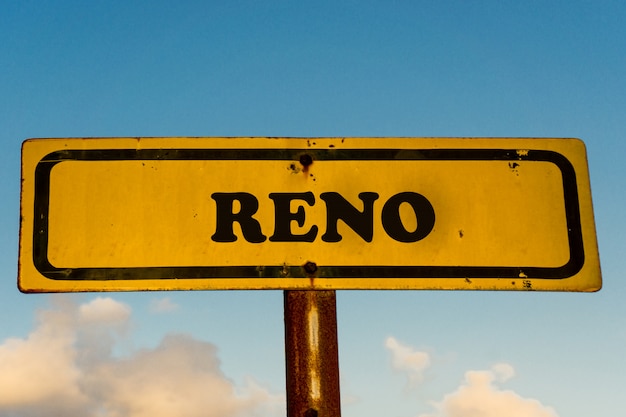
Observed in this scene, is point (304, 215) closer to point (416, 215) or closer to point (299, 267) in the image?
point (299, 267)

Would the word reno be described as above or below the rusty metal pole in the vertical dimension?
above

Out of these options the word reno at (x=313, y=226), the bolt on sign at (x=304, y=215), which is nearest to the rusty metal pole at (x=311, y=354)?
the bolt on sign at (x=304, y=215)

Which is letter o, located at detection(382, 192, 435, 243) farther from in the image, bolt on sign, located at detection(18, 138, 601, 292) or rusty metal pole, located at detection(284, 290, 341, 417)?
rusty metal pole, located at detection(284, 290, 341, 417)

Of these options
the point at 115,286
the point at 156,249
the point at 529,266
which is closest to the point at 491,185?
the point at 529,266

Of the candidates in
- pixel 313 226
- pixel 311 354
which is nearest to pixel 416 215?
pixel 313 226

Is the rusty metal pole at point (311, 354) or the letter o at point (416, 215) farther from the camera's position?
the letter o at point (416, 215)

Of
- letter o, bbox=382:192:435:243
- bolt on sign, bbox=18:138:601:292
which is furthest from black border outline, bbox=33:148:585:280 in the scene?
letter o, bbox=382:192:435:243

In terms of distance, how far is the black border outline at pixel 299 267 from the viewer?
75.4 inches

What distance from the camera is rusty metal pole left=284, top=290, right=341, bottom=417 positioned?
1749mm

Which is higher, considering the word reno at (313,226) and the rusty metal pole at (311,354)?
the word reno at (313,226)

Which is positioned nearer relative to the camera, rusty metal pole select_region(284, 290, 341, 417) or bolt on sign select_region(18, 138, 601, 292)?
rusty metal pole select_region(284, 290, 341, 417)

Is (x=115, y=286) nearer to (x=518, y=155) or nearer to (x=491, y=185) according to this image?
(x=491, y=185)

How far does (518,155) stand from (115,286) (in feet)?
4.44

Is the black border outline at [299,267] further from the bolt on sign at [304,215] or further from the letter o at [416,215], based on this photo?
the letter o at [416,215]
